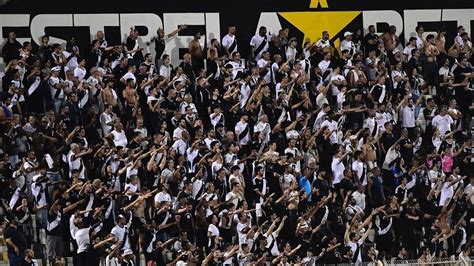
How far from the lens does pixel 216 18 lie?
1393 inches

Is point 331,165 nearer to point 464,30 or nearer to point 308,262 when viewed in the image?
point 308,262

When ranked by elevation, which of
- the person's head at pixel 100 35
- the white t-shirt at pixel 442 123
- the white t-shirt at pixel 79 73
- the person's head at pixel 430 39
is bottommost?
the white t-shirt at pixel 442 123

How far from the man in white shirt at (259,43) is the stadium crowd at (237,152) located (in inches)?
1.6

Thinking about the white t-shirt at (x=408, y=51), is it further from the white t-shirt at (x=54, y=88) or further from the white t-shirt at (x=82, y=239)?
the white t-shirt at (x=82, y=239)

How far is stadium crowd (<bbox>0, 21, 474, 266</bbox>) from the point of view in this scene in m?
29.4

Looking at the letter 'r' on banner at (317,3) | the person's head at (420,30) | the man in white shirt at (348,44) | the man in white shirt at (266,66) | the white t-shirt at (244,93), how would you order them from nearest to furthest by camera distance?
the white t-shirt at (244,93) → the man in white shirt at (266,66) → the man in white shirt at (348,44) → the person's head at (420,30) → the letter 'r' on banner at (317,3)

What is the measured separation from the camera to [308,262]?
28875 millimetres

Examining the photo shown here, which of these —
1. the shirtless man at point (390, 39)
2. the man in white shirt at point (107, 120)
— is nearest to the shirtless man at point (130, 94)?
the man in white shirt at point (107, 120)

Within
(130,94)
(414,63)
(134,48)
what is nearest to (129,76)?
(130,94)

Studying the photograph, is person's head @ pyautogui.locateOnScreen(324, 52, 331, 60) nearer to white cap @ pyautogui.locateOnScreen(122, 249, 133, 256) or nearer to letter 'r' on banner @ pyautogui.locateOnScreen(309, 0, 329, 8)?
letter 'r' on banner @ pyautogui.locateOnScreen(309, 0, 329, 8)

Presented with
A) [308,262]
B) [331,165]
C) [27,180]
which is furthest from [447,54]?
[27,180]

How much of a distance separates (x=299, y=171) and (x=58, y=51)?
587cm

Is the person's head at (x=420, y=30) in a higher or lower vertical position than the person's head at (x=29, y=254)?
higher

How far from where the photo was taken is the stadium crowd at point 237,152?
29.4 m
